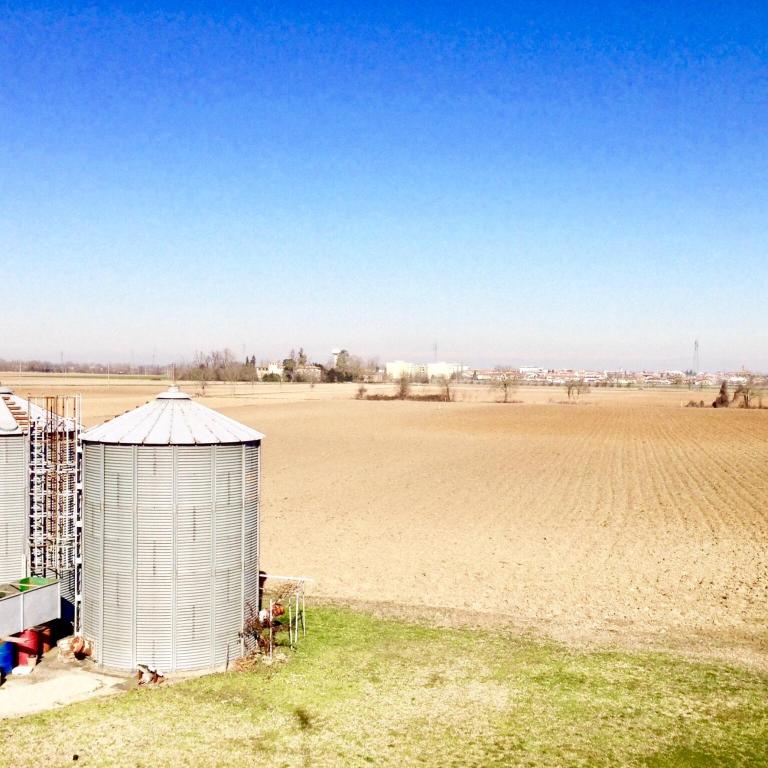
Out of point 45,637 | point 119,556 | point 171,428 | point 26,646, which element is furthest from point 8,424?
point 26,646

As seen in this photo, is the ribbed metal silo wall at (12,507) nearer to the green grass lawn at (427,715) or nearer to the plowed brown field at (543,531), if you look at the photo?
the green grass lawn at (427,715)

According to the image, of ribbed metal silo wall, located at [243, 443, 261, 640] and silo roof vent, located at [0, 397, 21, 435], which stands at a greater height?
silo roof vent, located at [0, 397, 21, 435]

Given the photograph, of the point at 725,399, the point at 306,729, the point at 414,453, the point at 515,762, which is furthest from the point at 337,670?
the point at 725,399

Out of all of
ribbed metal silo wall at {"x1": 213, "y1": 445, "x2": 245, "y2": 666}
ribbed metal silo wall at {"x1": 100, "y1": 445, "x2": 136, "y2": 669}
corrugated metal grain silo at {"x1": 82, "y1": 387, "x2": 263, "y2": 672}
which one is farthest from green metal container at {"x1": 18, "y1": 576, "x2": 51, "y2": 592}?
ribbed metal silo wall at {"x1": 213, "y1": 445, "x2": 245, "y2": 666}

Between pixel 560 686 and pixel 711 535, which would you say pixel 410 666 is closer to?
pixel 560 686

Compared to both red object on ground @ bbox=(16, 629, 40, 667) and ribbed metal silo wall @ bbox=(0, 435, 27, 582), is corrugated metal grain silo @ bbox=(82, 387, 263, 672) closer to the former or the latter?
red object on ground @ bbox=(16, 629, 40, 667)

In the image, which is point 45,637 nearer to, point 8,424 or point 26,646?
point 26,646

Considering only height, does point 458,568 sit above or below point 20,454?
below
